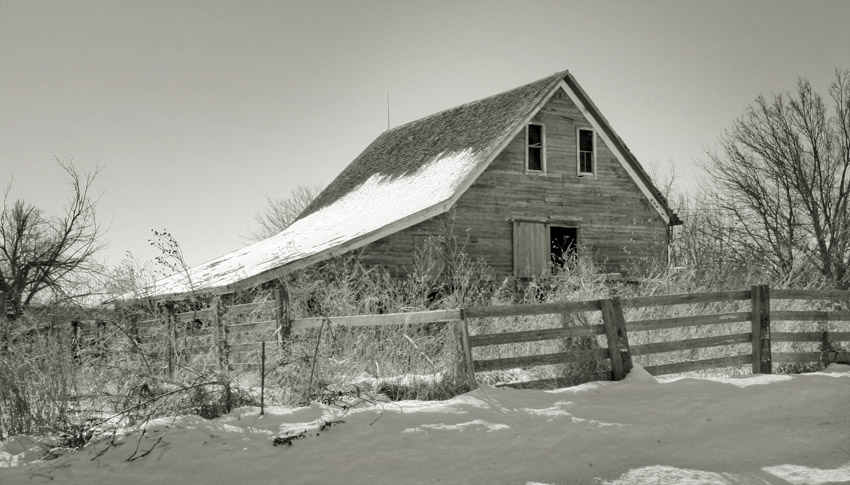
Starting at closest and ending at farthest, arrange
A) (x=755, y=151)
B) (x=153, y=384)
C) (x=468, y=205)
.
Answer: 1. (x=153, y=384)
2. (x=468, y=205)
3. (x=755, y=151)

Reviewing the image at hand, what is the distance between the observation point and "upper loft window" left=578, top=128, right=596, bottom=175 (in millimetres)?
22109

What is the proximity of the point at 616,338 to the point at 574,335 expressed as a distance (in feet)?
1.72

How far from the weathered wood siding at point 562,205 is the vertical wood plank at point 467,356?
34.0 feet

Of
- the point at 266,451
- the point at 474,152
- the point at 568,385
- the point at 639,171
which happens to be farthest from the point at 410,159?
the point at 266,451

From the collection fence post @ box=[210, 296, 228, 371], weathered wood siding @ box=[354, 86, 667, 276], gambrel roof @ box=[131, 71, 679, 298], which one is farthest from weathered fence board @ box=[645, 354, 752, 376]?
weathered wood siding @ box=[354, 86, 667, 276]

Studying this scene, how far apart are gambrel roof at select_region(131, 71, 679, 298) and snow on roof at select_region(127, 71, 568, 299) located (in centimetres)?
3

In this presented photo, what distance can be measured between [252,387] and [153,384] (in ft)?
4.34

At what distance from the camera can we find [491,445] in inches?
295

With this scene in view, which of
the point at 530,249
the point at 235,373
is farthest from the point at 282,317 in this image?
the point at 530,249

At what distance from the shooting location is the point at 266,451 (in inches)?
283

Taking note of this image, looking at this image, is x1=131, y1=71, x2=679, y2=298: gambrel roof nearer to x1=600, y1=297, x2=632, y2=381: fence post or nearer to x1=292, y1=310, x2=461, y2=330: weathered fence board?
x1=292, y1=310, x2=461, y2=330: weathered fence board

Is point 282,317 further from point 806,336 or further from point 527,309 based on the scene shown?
point 806,336

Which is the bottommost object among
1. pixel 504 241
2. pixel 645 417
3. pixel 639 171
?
pixel 645 417

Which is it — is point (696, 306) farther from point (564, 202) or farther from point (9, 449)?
point (9, 449)
